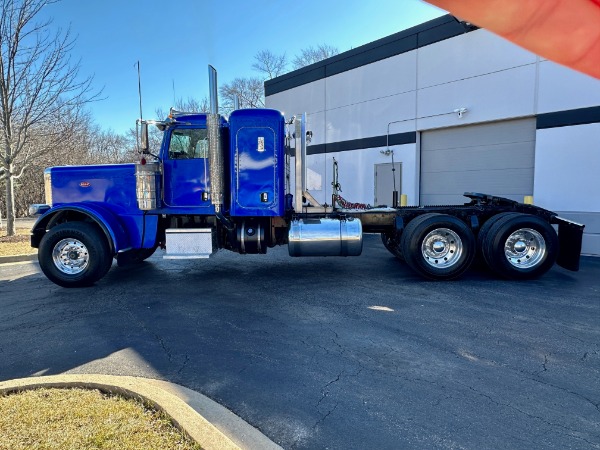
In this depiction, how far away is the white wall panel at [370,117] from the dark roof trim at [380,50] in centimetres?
162

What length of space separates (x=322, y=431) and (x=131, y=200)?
5914 mm

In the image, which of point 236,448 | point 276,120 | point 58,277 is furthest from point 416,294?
point 58,277

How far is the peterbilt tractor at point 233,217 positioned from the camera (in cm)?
699

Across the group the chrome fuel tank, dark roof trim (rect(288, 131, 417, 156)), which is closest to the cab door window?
the chrome fuel tank

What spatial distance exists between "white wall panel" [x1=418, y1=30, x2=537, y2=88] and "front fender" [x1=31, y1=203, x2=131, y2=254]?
36.2 feet

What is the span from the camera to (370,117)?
50.4 ft

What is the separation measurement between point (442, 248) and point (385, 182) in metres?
7.78

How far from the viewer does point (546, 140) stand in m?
10.6

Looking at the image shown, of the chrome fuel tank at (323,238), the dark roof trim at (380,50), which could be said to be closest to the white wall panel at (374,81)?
the dark roof trim at (380,50)

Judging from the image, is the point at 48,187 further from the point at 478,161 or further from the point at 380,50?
the point at 380,50

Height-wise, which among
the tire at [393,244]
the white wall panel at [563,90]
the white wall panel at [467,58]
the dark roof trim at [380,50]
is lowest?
the tire at [393,244]

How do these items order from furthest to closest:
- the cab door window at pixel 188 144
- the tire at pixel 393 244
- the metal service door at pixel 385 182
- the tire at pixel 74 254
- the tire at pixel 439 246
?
the metal service door at pixel 385 182 → the tire at pixel 393 244 → the cab door window at pixel 188 144 → the tire at pixel 439 246 → the tire at pixel 74 254

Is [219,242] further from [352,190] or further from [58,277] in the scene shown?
[352,190]

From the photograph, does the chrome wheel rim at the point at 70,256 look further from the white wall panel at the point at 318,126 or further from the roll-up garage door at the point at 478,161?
the white wall panel at the point at 318,126
